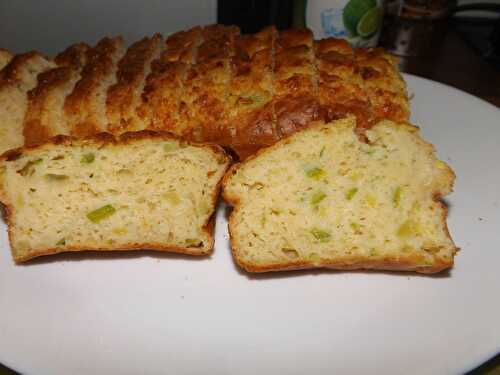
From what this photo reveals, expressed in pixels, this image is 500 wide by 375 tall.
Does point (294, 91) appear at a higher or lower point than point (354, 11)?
lower

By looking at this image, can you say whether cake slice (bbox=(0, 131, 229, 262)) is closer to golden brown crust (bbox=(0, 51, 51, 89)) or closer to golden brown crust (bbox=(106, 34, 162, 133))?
golden brown crust (bbox=(106, 34, 162, 133))

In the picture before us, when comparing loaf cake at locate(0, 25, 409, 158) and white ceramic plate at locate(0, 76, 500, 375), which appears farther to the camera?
loaf cake at locate(0, 25, 409, 158)

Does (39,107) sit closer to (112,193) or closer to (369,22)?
(112,193)

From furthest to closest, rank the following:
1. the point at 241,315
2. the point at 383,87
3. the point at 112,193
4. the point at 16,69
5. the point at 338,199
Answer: the point at 16,69
the point at 383,87
the point at 112,193
the point at 338,199
the point at 241,315

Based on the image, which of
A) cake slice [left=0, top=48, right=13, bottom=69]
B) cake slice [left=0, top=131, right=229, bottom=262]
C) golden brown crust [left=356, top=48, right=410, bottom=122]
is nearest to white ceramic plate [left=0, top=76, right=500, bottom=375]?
cake slice [left=0, top=131, right=229, bottom=262]

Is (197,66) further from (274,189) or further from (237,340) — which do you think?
(237,340)

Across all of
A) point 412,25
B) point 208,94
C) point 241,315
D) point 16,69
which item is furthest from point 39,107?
point 412,25

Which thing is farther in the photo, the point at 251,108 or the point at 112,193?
the point at 251,108
